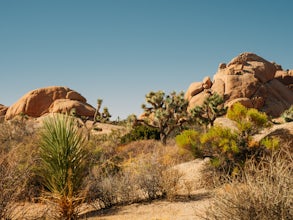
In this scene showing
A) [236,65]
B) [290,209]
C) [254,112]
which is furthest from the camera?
[236,65]

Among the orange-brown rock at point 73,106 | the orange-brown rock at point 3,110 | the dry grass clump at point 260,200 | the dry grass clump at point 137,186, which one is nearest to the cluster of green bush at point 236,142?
the dry grass clump at point 137,186

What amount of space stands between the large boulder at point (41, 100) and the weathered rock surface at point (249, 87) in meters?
17.6

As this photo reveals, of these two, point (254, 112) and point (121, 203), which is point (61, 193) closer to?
point (121, 203)

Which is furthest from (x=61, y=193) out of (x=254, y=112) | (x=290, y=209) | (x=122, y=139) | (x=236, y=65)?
(x=236, y=65)

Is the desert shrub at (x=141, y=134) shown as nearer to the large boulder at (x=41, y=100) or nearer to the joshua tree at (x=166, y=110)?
the joshua tree at (x=166, y=110)

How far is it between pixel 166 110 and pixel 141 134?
8.87 ft

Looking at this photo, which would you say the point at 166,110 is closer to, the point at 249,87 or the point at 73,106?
the point at 249,87

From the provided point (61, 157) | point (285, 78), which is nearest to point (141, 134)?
point (61, 157)

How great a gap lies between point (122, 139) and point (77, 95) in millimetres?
30187

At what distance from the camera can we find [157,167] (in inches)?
401

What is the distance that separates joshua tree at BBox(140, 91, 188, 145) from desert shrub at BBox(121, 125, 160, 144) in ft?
1.45

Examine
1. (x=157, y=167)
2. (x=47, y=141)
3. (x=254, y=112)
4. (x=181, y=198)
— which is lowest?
(x=181, y=198)

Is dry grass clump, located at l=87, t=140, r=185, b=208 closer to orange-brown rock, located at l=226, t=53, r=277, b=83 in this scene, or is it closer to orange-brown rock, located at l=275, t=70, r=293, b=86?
orange-brown rock, located at l=226, t=53, r=277, b=83

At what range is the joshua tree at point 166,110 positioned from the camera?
74.9 ft
